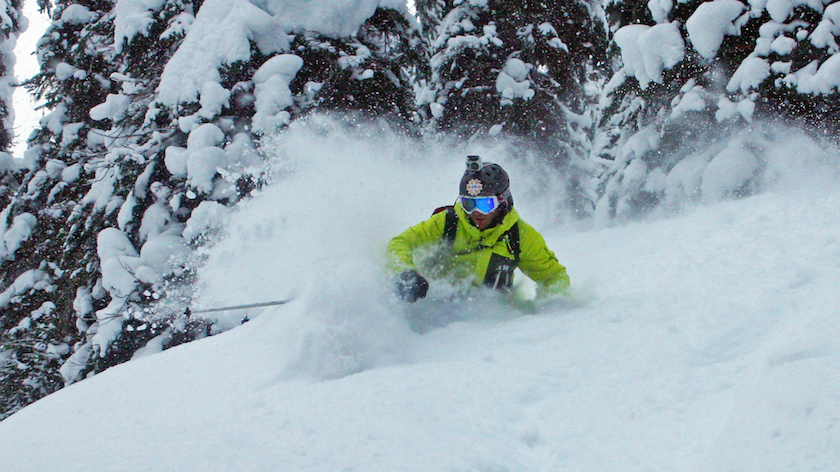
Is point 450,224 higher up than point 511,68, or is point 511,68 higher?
point 511,68

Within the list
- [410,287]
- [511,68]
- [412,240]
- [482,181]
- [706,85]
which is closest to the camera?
[410,287]

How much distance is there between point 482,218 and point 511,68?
295 inches

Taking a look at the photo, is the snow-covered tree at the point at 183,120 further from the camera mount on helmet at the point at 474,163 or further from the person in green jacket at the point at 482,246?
the camera mount on helmet at the point at 474,163

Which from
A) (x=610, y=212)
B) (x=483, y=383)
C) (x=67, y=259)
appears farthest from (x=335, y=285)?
(x=67, y=259)

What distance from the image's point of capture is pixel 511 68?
11453mm

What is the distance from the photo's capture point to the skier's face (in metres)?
4.79

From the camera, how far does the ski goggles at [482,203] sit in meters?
4.71

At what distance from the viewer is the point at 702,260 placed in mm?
4492

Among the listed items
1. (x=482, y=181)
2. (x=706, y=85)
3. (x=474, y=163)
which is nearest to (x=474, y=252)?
(x=482, y=181)

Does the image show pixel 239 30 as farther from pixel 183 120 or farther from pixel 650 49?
pixel 650 49

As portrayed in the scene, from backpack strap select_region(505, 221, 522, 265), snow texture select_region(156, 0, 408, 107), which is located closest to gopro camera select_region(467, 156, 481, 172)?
backpack strap select_region(505, 221, 522, 265)

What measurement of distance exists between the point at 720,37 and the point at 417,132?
458cm

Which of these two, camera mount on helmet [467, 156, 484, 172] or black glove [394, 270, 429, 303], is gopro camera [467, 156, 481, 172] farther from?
black glove [394, 270, 429, 303]

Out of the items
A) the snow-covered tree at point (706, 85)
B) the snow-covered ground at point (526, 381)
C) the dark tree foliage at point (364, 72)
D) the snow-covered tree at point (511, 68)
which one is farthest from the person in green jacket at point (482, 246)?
→ the snow-covered tree at point (511, 68)
